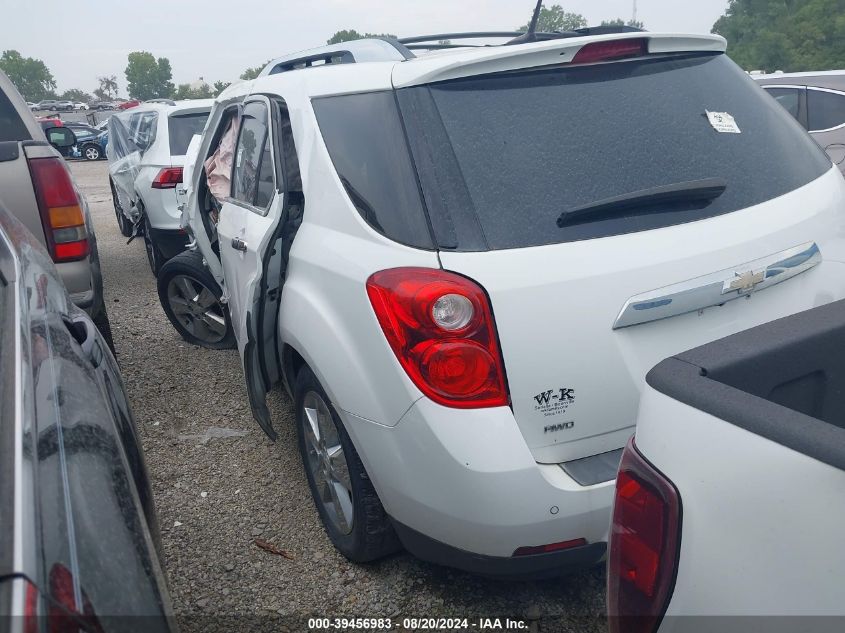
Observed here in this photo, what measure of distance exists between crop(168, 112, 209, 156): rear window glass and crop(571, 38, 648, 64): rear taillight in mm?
5412

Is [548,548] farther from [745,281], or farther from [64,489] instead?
[64,489]

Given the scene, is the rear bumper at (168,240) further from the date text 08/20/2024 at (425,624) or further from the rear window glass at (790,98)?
the rear window glass at (790,98)

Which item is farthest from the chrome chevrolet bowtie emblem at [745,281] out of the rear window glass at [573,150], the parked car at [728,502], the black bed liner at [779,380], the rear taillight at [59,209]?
the rear taillight at [59,209]

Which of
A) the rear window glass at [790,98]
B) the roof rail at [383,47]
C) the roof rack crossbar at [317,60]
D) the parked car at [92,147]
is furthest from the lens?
the parked car at [92,147]

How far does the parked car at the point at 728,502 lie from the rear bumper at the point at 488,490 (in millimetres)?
566

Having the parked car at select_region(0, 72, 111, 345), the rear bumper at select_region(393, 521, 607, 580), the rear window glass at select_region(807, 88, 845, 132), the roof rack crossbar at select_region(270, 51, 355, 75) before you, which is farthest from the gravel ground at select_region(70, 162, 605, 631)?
the rear window glass at select_region(807, 88, 845, 132)

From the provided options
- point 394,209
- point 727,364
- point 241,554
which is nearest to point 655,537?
point 727,364

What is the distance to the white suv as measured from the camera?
1885 millimetres

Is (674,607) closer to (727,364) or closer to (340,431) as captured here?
(727,364)

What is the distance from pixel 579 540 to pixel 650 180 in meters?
1.08

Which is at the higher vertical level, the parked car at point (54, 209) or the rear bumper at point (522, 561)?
the parked car at point (54, 209)

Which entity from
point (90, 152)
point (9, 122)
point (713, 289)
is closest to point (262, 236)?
point (713, 289)

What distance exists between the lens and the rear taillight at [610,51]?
2195mm

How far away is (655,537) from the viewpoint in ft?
3.79
